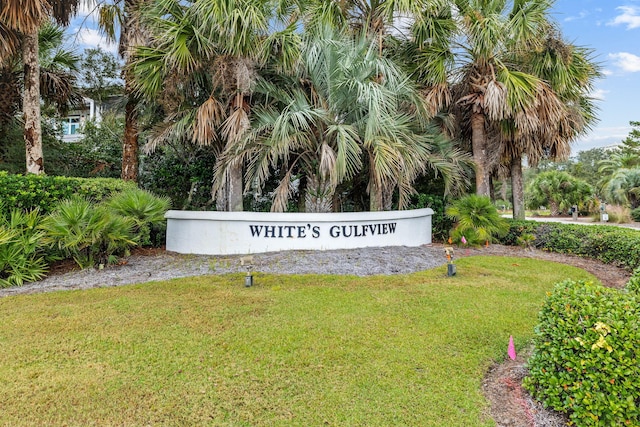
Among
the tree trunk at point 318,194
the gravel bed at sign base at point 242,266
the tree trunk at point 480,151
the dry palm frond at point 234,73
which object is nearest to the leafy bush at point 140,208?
the gravel bed at sign base at point 242,266

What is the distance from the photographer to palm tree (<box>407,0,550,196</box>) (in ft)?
28.4

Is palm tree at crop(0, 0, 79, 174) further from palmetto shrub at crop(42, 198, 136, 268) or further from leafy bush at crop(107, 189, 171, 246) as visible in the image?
leafy bush at crop(107, 189, 171, 246)

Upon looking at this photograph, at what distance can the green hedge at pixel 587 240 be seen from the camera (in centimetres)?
661

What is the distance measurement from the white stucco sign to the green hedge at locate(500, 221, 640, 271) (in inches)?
164

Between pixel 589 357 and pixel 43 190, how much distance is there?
7.74 m

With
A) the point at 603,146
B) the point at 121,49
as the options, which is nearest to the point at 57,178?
the point at 121,49

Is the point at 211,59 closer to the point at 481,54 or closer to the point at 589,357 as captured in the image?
the point at 481,54

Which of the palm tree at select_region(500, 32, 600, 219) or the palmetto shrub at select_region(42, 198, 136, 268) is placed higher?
the palm tree at select_region(500, 32, 600, 219)

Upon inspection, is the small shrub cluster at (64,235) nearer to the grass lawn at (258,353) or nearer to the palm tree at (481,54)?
the grass lawn at (258,353)

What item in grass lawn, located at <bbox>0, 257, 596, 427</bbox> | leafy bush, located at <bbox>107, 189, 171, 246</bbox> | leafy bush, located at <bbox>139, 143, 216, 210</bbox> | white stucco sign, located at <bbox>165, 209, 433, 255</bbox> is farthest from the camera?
leafy bush, located at <bbox>139, 143, 216, 210</bbox>

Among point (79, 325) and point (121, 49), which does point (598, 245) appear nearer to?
point (79, 325)

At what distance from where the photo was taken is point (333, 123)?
7520 mm

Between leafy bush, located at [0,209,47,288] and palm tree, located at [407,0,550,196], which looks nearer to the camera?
leafy bush, located at [0,209,47,288]

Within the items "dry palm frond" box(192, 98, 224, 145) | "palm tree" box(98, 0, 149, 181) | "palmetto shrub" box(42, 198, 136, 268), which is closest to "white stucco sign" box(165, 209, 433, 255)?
"palmetto shrub" box(42, 198, 136, 268)
